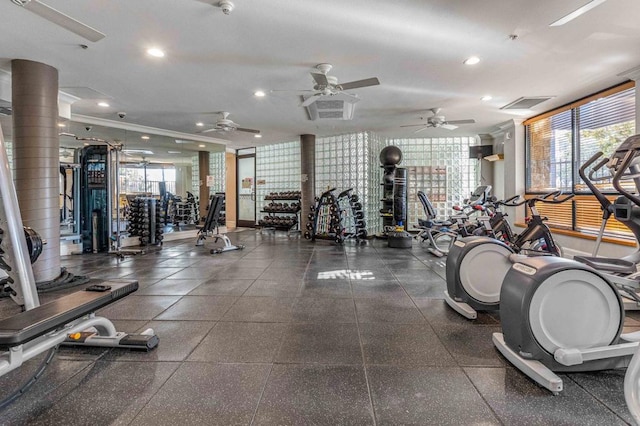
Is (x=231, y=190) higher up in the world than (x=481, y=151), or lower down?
lower down

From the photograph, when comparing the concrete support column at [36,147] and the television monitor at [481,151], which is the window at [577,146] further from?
the concrete support column at [36,147]

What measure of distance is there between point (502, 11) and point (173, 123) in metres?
6.68

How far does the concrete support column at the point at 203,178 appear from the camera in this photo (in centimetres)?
947

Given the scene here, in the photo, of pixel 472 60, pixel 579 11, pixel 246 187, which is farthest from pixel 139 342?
pixel 246 187

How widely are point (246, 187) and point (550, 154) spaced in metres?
8.55

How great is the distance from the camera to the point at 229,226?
10688 millimetres

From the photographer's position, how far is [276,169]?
9961 millimetres

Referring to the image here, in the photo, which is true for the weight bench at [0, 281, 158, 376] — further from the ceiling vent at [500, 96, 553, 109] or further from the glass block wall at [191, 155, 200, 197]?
the glass block wall at [191, 155, 200, 197]

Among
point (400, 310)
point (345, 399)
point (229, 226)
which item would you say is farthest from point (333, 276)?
point (229, 226)

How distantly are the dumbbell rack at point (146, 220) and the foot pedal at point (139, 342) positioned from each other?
5332mm

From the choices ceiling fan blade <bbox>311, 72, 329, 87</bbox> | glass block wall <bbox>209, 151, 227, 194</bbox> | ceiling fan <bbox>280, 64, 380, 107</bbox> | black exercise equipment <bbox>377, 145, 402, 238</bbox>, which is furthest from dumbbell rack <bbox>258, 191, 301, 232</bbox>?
ceiling fan blade <bbox>311, 72, 329, 87</bbox>

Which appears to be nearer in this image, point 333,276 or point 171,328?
point 171,328

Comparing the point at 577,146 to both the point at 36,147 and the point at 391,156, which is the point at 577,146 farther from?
the point at 36,147

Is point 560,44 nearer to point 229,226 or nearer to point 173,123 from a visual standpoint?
point 173,123
